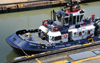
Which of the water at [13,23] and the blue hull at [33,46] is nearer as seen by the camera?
the blue hull at [33,46]

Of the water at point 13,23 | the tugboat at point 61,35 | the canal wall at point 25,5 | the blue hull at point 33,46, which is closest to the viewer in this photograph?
the blue hull at point 33,46

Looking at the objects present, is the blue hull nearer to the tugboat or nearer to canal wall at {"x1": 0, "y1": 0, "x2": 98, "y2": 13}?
the tugboat

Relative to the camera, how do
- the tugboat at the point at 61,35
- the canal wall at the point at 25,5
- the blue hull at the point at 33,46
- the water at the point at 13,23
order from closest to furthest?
1. the blue hull at the point at 33,46
2. the tugboat at the point at 61,35
3. the water at the point at 13,23
4. the canal wall at the point at 25,5

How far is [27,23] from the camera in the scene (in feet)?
83.1

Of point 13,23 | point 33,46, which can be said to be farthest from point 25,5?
point 33,46

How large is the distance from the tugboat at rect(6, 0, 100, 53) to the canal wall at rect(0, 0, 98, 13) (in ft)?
57.1

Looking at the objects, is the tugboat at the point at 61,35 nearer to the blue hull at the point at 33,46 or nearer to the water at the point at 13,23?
the blue hull at the point at 33,46

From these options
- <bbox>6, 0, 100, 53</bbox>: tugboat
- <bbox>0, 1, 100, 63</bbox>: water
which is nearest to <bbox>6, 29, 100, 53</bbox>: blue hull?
<bbox>6, 0, 100, 53</bbox>: tugboat

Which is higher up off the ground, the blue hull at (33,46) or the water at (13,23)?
the blue hull at (33,46)

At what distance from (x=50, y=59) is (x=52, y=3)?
24.5 meters

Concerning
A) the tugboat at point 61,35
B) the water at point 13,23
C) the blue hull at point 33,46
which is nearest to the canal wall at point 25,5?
the water at point 13,23

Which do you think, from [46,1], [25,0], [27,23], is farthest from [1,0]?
[27,23]

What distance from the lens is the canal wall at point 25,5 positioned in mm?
32966

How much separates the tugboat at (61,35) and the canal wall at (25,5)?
17401mm
